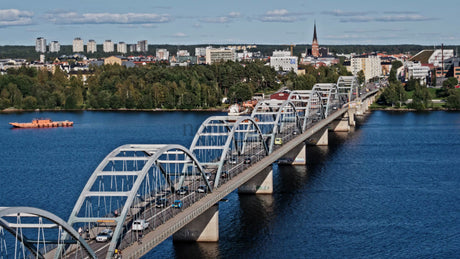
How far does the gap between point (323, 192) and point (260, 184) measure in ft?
15.3

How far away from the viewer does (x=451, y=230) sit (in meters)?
40.9

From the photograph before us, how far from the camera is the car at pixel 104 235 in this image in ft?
97.5

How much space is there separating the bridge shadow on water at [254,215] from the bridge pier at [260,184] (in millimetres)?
507

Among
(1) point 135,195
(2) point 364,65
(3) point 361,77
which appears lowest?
(1) point 135,195

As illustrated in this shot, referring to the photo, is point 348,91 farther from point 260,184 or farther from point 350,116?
point 260,184

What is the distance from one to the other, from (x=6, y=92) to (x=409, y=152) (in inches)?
3307

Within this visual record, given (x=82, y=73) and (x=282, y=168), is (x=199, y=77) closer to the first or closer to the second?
(x=82, y=73)

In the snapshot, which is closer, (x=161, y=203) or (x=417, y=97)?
(x=161, y=203)

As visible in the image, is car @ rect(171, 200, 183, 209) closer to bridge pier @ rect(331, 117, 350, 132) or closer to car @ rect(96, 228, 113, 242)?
car @ rect(96, 228, 113, 242)

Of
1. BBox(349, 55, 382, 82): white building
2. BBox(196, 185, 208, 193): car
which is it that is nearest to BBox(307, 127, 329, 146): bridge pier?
BBox(196, 185, 208, 193): car

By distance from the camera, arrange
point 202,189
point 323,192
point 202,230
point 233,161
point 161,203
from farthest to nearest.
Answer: point 323,192 < point 233,161 < point 202,189 < point 202,230 < point 161,203

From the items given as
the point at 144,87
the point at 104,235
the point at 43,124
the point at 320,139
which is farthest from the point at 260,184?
the point at 144,87

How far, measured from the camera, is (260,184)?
50844mm

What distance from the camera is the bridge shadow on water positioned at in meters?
36.9
